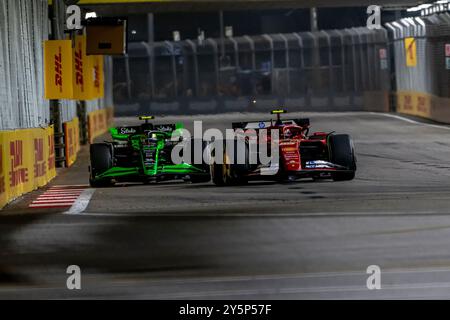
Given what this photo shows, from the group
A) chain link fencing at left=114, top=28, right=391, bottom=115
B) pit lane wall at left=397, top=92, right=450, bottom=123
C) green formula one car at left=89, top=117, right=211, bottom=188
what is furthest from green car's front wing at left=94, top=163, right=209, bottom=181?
chain link fencing at left=114, top=28, right=391, bottom=115

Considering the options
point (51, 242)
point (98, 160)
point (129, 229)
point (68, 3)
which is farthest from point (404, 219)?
point (68, 3)

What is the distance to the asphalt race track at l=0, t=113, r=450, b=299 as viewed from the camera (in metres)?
9.55

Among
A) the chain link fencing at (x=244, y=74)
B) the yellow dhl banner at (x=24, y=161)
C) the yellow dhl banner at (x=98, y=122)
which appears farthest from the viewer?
the chain link fencing at (x=244, y=74)

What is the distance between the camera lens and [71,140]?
31.7 m

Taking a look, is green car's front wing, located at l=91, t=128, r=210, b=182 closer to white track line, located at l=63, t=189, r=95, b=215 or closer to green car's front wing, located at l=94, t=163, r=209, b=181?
green car's front wing, located at l=94, t=163, r=209, b=181

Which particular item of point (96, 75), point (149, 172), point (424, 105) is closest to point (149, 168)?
point (149, 172)

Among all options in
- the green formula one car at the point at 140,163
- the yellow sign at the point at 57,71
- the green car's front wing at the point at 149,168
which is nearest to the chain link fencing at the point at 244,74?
the yellow sign at the point at 57,71

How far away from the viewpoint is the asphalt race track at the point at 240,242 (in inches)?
376

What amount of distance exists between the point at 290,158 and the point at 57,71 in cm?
677

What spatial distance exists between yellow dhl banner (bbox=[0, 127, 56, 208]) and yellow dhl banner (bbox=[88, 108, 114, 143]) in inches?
599

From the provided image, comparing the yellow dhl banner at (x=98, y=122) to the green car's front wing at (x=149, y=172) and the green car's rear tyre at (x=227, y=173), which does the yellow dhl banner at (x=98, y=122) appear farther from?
the green car's rear tyre at (x=227, y=173)

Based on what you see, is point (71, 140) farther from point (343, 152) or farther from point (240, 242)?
point (240, 242)

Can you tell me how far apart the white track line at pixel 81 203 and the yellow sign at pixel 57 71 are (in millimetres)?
4286

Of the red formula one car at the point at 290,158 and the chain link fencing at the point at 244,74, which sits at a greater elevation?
the chain link fencing at the point at 244,74
